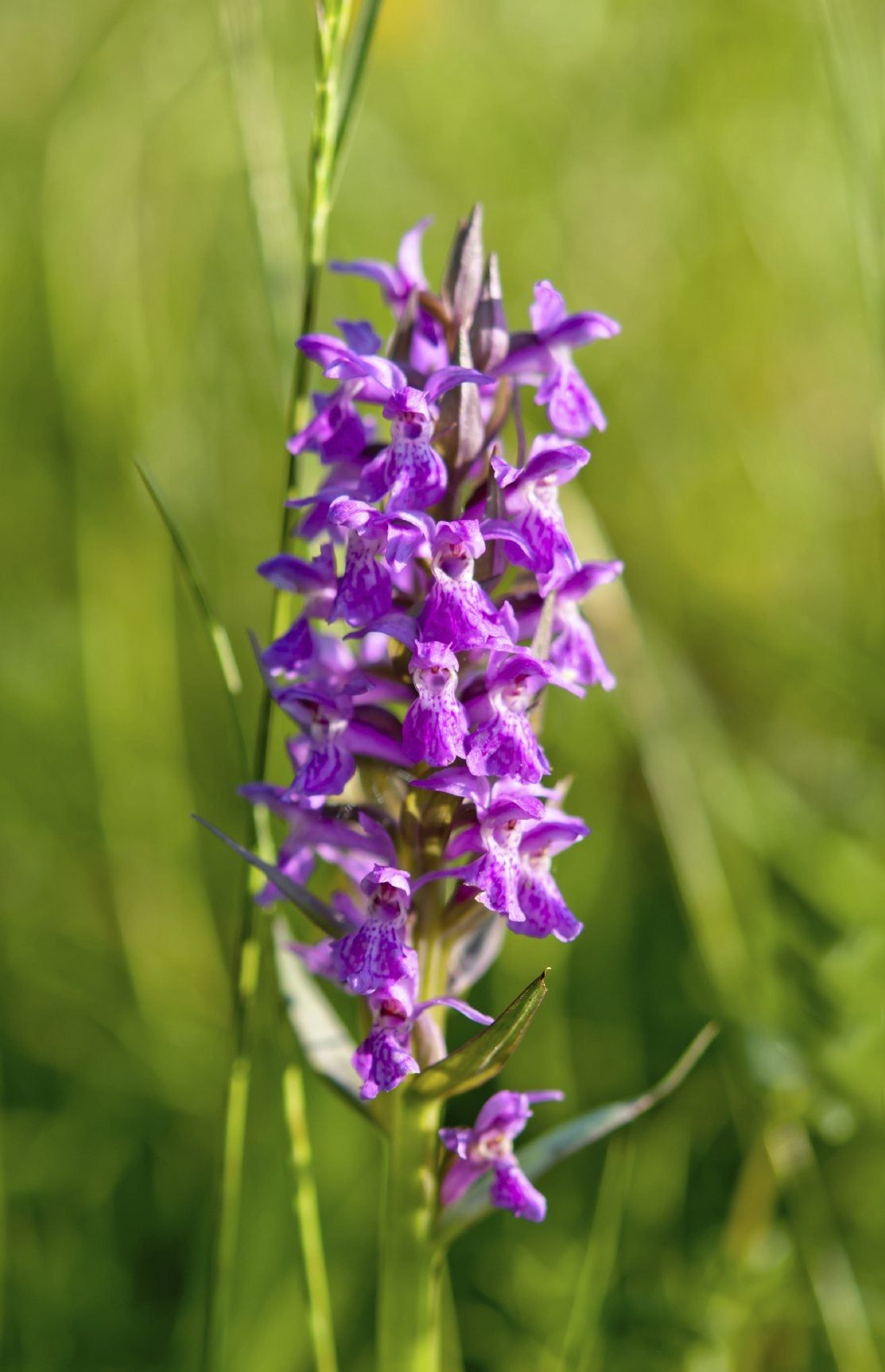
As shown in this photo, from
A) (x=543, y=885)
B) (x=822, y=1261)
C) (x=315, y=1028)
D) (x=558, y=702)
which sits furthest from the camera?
(x=558, y=702)

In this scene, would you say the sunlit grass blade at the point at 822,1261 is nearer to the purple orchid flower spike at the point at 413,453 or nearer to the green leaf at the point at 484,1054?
the green leaf at the point at 484,1054

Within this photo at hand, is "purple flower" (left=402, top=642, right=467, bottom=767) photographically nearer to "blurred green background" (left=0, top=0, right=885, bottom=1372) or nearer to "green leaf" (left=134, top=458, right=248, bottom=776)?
"green leaf" (left=134, top=458, right=248, bottom=776)

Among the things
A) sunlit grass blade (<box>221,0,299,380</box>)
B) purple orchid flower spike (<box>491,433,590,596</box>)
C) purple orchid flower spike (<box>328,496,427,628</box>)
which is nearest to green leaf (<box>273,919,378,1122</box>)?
purple orchid flower spike (<box>328,496,427,628</box>)

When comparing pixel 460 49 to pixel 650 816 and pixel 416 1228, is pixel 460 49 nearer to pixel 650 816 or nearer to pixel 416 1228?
pixel 650 816

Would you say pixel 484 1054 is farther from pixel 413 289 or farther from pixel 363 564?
pixel 413 289

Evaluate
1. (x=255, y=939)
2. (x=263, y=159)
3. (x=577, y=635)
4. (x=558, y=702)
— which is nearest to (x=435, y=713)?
(x=577, y=635)
